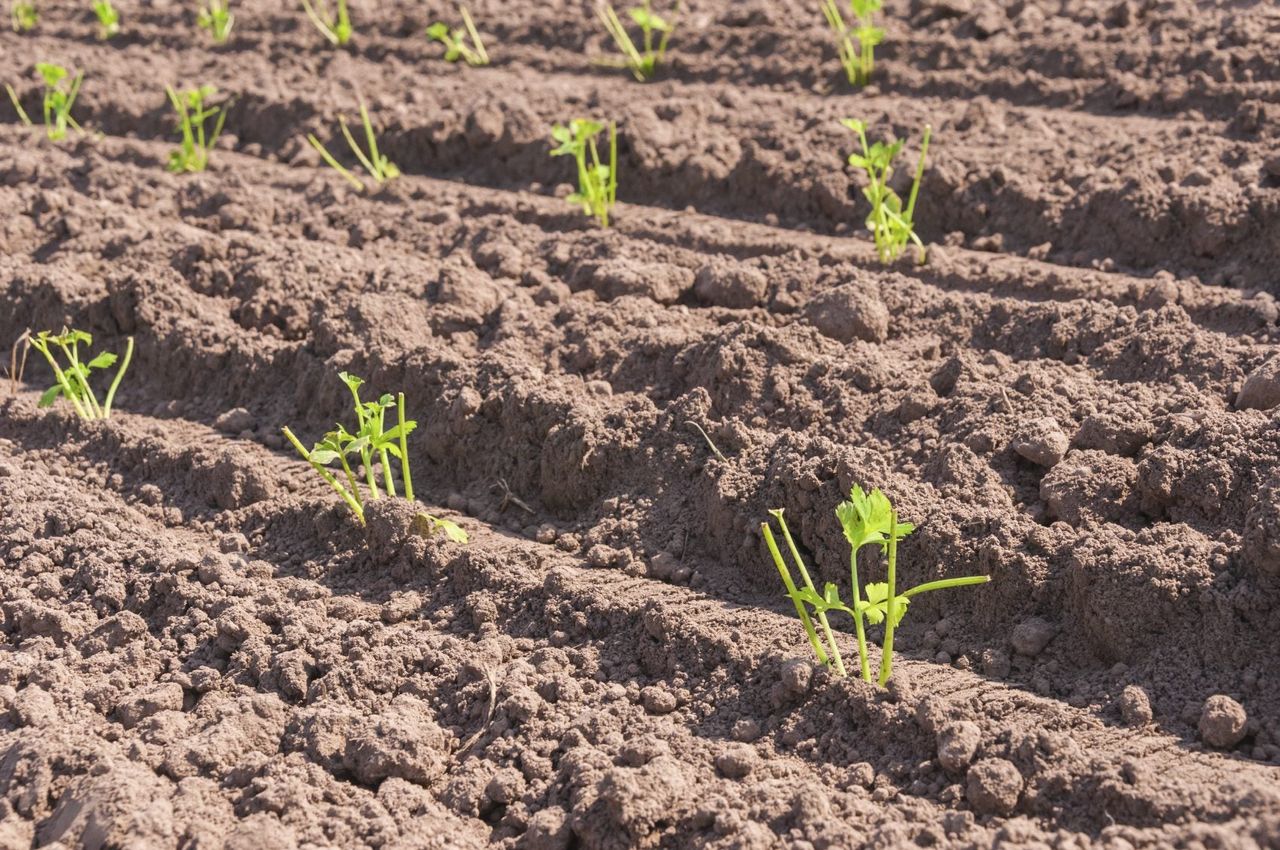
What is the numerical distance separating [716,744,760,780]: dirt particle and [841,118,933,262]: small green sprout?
1.96m

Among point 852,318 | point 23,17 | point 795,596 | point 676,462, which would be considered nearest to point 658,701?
point 795,596

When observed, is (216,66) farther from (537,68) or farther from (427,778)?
(427,778)

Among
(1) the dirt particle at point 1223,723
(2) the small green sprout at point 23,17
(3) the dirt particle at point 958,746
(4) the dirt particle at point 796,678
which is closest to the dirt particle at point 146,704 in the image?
(4) the dirt particle at point 796,678

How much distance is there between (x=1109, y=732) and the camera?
2.57 m

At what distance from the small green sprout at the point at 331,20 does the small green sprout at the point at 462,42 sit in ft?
1.43

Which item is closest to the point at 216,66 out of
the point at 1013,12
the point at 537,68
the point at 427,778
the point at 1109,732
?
the point at 537,68

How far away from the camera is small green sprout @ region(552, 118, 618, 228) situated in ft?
14.4

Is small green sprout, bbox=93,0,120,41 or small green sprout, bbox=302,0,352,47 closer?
small green sprout, bbox=302,0,352,47

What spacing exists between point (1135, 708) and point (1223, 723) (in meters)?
0.17

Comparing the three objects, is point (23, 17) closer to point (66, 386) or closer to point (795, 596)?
point (66, 386)

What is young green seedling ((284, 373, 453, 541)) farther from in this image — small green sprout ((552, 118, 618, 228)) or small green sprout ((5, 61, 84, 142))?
small green sprout ((5, 61, 84, 142))

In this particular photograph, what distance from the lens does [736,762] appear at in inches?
101

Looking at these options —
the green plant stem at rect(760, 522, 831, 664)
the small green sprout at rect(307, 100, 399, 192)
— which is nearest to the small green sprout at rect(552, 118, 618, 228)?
the small green sprout at rect(307, 100, 399, 192)

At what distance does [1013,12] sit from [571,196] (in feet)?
7.78
